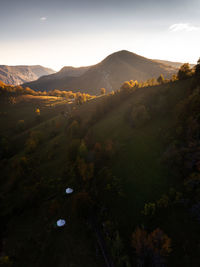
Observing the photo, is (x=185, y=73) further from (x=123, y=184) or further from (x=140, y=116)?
(x=123, y=184)

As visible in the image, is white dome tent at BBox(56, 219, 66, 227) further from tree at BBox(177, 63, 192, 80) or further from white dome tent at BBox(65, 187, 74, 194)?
tree at BBox(177, 63, 192, 80)

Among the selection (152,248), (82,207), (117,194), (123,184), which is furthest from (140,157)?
(152,248)

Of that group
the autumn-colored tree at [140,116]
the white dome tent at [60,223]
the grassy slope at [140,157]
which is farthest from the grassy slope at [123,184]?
the autumn-colored tree at [140,116]

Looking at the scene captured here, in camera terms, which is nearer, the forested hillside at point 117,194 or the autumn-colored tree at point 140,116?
the forested hillside at point 117,194

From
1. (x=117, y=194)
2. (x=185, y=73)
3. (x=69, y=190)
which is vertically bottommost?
(x=69, y=190)

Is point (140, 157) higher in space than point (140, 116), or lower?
lower

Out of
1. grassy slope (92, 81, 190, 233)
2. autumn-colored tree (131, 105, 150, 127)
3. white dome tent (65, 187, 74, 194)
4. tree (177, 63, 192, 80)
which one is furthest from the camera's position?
tree (177, 63, 192, 80)

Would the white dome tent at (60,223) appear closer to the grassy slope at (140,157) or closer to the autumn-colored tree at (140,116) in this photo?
the grassy slope at (140,157)

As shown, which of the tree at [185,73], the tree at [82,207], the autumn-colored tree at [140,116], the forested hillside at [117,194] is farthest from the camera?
the tree at [185,73]

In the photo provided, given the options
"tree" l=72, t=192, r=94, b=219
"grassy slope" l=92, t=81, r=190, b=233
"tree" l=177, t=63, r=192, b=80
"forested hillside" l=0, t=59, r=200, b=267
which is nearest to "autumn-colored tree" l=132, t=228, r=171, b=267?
"forested hillside" l=0, t=59, r=200, b=267

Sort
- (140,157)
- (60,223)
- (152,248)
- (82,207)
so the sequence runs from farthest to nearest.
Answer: (140,157) < (60,223) < (82,207) < (152,248)

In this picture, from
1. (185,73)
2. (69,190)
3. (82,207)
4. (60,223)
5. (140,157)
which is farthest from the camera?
(185,73)
